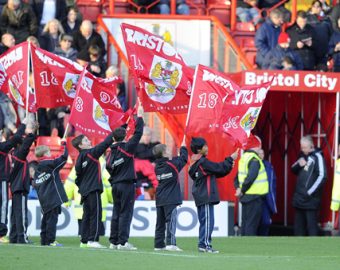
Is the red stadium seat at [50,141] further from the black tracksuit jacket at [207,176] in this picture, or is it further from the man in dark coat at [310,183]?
the black tracksuit jacket at [207,176]

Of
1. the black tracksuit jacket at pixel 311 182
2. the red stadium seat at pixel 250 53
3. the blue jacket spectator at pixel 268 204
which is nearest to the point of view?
the blue jacket spectator at pixel 268 204

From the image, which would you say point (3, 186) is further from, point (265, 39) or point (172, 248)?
point (265, 39)

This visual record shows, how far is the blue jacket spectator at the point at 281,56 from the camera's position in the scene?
1051 inches

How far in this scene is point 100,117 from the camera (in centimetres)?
2169

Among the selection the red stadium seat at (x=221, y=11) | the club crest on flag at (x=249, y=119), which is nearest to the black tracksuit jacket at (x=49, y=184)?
the club crest on flag at (x=249, y=119)

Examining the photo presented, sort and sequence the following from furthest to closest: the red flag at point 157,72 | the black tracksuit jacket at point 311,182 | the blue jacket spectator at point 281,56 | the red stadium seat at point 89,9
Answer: the red stadium seat at point 89,9, the blue jacket spectator at point 281,56, the black tracksuit jacket at point 311,182, the red flag at point 157,72

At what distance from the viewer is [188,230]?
82.6ft

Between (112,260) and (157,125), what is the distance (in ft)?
32.5

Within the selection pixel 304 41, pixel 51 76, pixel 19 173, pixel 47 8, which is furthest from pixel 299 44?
pixel 19 173

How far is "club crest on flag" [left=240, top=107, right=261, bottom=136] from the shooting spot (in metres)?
20.6

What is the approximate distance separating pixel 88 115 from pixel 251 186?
4713 mm

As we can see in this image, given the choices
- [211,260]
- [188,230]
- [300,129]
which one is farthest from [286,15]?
[211,260]

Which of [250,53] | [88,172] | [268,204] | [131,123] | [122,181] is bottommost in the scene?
[268,204]

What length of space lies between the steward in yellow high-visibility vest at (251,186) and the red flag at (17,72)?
15.9ft
